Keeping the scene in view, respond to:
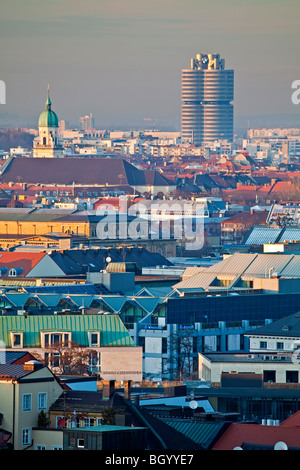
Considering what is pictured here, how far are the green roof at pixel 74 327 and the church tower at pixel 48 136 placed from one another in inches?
4774

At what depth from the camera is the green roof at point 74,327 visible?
31.5 metres

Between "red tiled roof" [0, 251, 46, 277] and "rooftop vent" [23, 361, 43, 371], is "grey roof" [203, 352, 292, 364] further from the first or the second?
"red tiled roof" [0, 251, 46, 277]

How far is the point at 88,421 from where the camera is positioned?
18.8 metres

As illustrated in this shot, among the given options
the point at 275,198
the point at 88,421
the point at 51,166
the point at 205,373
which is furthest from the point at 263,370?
the point at 51,166

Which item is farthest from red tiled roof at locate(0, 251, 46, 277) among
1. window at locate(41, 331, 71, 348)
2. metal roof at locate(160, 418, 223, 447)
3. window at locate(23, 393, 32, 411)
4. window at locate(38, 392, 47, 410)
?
window at locate(23, 393, 32, 411)

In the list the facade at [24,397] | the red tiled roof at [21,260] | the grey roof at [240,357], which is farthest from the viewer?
the red tiled roof at [21,260]

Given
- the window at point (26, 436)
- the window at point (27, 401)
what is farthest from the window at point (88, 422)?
the window at point (26, 436)

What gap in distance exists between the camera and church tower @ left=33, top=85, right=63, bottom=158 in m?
156

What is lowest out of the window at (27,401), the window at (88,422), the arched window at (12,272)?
the arched window at (12,272)

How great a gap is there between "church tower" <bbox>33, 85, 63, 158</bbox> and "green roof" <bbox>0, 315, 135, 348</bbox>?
121269 millimetres

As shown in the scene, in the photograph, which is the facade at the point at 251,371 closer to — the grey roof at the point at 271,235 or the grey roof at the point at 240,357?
the grey roof at the point at 240,357

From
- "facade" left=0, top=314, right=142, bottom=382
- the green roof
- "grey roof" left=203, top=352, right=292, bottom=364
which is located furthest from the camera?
the green roof

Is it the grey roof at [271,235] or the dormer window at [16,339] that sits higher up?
the dormer window at [16,339]
